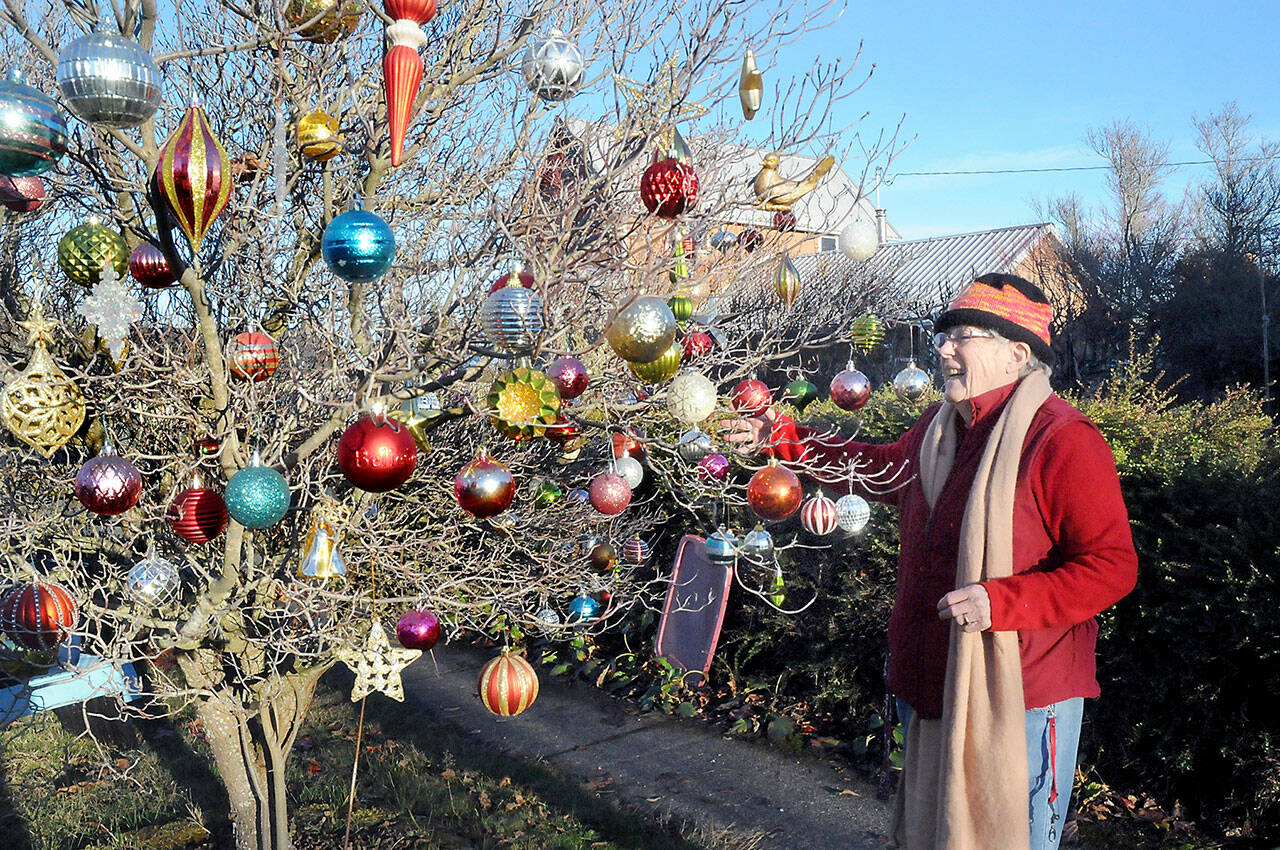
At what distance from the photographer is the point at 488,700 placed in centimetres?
339

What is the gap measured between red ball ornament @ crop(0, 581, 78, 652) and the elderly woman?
246cm

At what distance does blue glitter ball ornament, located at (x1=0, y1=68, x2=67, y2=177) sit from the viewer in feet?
6.44

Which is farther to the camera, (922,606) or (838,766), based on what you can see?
(838,766)

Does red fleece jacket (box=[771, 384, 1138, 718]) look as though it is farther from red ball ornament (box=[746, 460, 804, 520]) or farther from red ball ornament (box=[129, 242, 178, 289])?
red ball ornament (box=[129, 242, 178, 289])

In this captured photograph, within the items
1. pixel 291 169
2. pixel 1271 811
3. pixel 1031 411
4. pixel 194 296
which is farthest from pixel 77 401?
pixel 1271 811

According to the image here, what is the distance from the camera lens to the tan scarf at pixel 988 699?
220cm

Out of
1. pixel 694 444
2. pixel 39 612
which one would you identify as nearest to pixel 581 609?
pixel 694 444

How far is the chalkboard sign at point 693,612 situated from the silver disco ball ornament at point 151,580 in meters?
3.36

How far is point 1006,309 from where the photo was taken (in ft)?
7.83

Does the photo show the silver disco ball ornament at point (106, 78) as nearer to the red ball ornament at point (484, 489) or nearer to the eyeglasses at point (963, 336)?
the red ball ornament at point (484, 489)

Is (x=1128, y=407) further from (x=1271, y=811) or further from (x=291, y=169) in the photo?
(x=291, y=169)

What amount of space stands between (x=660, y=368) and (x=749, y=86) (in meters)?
1.05

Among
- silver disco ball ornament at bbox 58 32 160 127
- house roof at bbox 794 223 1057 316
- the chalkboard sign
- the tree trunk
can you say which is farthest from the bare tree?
house roof at bbox 794 223 1057 316

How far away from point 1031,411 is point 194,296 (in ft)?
7.41
